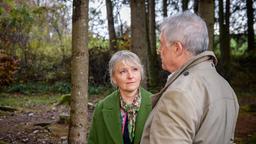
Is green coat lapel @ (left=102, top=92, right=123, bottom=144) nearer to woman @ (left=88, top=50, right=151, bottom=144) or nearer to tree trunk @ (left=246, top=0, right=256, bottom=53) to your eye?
woman @ (left=88, top=50, right=151, bottom=144)

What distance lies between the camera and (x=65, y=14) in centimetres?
2478

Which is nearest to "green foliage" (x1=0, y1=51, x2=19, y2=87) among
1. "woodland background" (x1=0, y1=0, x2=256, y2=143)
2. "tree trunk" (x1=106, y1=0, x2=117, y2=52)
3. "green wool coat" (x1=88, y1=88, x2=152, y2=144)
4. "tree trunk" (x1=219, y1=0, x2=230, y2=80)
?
"woodland background" (x1=0, y1=0, x2=256, y2=143)

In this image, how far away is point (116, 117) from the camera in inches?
142

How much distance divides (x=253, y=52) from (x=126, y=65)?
20837 mm

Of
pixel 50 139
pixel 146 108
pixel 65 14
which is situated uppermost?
pixel 65 14

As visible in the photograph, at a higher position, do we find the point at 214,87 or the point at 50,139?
the point at 214,87

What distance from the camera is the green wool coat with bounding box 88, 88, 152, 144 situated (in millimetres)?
3574

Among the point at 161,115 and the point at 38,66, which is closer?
the point at 161,115

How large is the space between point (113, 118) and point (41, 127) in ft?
21.5

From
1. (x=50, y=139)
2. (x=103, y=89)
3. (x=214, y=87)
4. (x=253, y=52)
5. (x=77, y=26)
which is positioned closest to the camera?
(x=214, y=87)

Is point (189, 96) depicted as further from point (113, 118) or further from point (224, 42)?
point (224, 42)

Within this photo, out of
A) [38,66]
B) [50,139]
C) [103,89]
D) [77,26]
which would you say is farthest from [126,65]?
[38,66]

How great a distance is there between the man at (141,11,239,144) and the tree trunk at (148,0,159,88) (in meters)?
16.8

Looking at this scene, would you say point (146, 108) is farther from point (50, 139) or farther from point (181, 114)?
point (50, 139)
